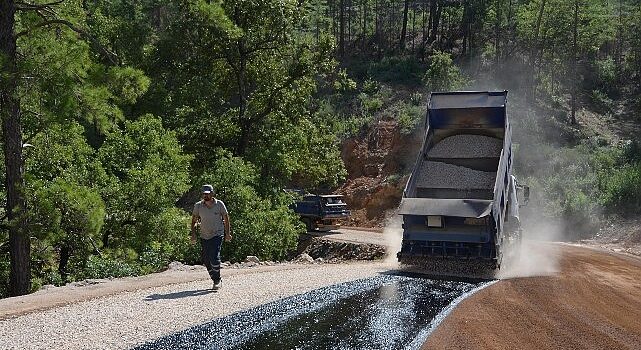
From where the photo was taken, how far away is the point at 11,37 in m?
10.9

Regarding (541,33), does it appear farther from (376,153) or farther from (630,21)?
(376,153)

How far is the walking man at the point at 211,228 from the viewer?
9.67 metres

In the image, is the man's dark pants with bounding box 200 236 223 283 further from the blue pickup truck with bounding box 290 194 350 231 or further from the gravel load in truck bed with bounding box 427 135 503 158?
the blue pickup truck with bounding box 290 194 350 231

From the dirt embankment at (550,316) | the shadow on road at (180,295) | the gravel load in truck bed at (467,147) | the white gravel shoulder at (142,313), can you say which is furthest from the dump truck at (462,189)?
the shadow on road at (180,295)

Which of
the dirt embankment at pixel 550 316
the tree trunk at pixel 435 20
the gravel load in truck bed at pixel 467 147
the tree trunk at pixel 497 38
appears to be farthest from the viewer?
the tree trunk at pixel 435 20

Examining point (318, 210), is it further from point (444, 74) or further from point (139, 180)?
point (444, 74)

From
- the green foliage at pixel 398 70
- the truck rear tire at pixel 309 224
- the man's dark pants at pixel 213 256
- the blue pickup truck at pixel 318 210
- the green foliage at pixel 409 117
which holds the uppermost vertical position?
the green foliage at pixel 398 70

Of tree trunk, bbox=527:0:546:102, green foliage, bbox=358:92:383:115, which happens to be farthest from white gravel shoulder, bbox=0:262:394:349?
tree trunk, bbox=527:0:546:102

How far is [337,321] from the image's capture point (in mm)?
7914

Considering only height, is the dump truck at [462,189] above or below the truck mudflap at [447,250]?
above

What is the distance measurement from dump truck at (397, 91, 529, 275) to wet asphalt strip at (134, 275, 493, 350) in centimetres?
155

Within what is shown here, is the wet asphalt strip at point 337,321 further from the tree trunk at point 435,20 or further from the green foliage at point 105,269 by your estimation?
the tree trunk at point 435,20

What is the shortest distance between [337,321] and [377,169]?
2842 centimetres

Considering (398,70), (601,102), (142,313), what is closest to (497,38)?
(398,70)
